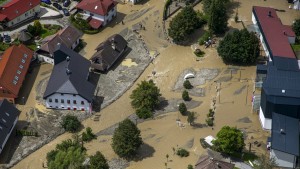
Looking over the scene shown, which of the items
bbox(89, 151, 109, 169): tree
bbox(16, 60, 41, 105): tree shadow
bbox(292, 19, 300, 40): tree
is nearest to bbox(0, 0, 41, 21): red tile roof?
bbox(16, 60, 41, 105): tree shadow

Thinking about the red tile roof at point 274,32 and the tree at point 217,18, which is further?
the tree at point 217,18

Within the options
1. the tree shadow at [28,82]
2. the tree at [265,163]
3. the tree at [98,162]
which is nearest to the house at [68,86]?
the tree shadow at [28,82]

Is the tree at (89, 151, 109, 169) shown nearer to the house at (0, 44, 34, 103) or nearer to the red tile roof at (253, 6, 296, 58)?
the house at (0, 44, 34, 103)

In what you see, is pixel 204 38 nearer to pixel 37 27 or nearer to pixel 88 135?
pixel 37 27

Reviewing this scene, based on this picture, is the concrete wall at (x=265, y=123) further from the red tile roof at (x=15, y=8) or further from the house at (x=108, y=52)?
the red tile roof at (x=15, y=8)

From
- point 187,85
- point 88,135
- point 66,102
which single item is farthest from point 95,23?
point 88,135

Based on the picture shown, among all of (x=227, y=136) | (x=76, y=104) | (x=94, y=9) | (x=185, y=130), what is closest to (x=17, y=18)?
(x=94, y=9)
